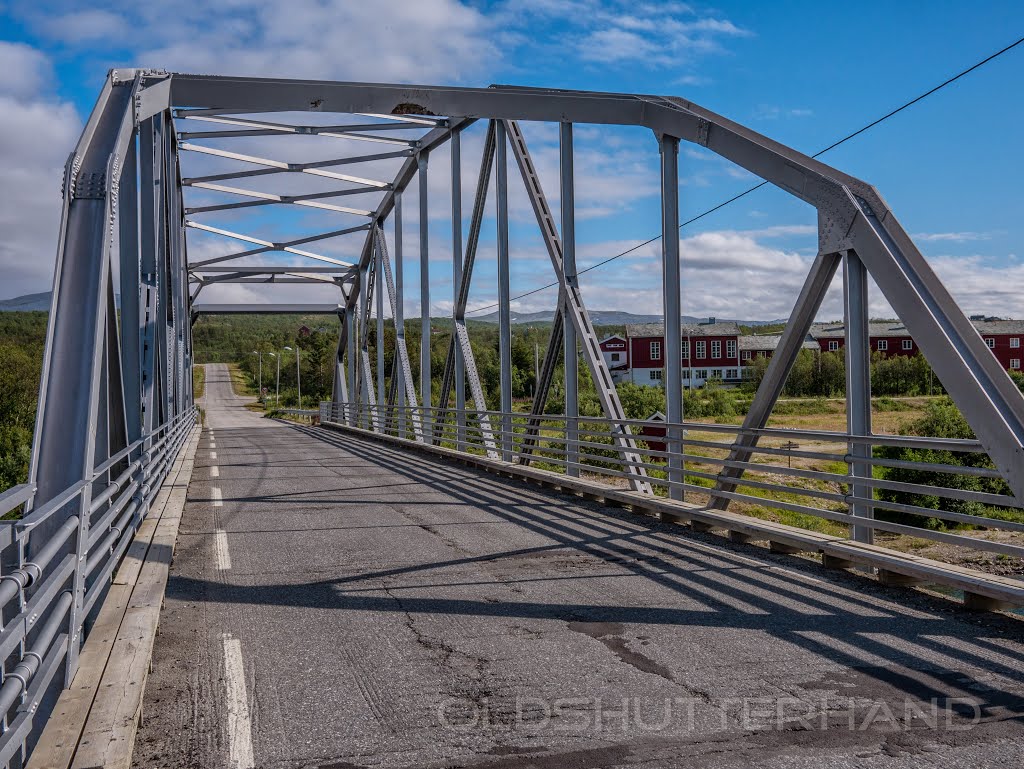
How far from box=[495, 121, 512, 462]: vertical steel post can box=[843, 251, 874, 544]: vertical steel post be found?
9278mm

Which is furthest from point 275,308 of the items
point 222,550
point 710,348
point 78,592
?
point 78,592

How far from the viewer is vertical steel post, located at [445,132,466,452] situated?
19.9m

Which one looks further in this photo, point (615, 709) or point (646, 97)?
point (646, 97)

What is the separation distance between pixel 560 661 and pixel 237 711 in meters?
1.75

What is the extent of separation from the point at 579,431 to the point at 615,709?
9.55 metres

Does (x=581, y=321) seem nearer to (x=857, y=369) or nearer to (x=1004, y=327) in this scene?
(x=857, y=369)

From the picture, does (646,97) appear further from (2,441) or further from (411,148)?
(2,441)

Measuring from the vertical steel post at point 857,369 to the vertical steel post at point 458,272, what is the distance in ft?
38.4

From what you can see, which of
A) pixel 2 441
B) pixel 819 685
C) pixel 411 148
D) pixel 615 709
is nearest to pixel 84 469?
pixel 615 709

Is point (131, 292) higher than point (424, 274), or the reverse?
point (424, 274)

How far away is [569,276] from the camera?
14211 mm

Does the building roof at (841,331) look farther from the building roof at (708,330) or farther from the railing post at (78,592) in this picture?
the railing post at (78,592)

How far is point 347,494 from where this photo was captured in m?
13.9

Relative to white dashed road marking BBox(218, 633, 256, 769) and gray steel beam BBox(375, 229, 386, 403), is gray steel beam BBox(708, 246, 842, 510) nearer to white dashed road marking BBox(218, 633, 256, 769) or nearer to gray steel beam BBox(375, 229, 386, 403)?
white dashed road marking BBox(218, 633, 256, 769)
